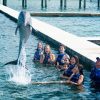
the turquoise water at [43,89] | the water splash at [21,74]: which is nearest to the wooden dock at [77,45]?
the turquoise water at [43,89]

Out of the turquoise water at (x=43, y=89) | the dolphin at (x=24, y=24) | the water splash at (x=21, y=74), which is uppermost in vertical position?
the dolphin at (x=24, y=24)

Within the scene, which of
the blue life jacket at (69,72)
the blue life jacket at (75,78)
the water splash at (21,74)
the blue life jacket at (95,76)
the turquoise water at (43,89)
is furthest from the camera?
the blue life jacket at (69,72)

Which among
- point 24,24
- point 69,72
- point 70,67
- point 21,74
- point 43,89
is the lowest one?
point 43,89

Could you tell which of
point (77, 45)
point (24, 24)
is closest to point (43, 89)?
point (24, 24)

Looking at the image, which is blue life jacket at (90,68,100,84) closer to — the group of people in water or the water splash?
the group of people in water

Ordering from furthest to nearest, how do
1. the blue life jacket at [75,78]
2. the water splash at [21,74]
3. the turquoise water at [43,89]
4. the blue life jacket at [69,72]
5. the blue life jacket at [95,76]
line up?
1. the blue life jacket at [69,72]
2. the water splash at [21,74]
3. the blue life jacket at [75,78]
4. the blue life jacket at [95,76]
5. the turquoise water at [43,89]

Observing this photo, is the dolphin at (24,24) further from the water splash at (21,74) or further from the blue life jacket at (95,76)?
the blue life jacket at (95,76)

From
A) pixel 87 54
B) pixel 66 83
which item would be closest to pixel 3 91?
Answer: pixel 66 83

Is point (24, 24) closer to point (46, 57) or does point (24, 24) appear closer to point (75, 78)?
point (75, 78)

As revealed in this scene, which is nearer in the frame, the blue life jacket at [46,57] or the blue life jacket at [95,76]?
the blue life jacket at [95,76]

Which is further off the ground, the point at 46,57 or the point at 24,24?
the point at 24,24

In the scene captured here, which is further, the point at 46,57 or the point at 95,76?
the point at 46,57

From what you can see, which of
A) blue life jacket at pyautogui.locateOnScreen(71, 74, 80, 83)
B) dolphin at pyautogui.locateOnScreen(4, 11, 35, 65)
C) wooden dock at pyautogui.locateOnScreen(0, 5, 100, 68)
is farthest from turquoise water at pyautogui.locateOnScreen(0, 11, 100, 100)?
dolphin at pyautogui.locateOnScreen(4, 11, 35, 65)

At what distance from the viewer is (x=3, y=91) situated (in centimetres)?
1399
